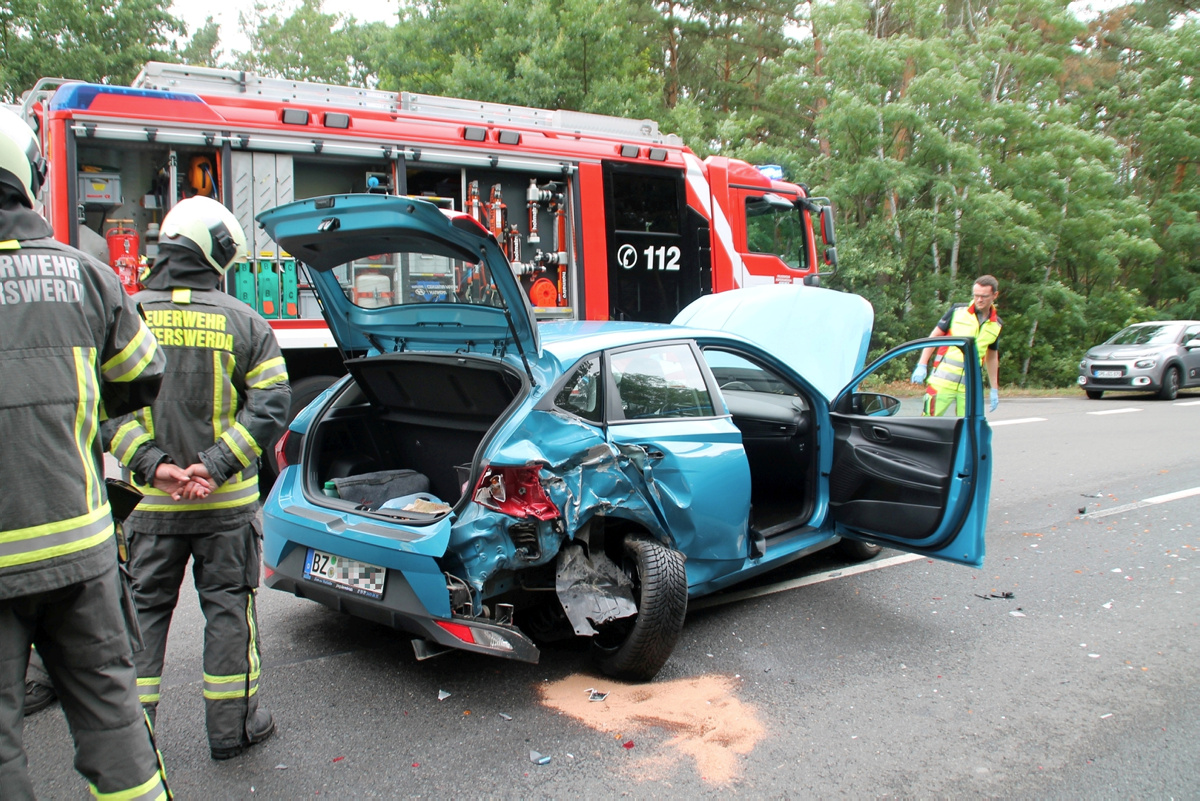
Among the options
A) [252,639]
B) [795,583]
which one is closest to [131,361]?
[252,639]

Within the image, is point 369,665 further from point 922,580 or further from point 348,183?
point 348,183

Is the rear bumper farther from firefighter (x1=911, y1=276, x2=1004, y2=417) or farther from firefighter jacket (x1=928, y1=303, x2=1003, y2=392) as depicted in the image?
firefighter jacket (x1=928, y1=303, x2=1003, y2=392)

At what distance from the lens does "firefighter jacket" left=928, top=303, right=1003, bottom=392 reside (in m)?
6.46

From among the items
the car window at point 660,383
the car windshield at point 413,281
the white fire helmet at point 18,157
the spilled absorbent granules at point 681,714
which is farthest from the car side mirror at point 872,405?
the white fire helmet at point 18,157

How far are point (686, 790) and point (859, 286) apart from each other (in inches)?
689

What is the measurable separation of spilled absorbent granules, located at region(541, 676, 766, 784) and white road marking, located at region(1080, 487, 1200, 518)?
433cm

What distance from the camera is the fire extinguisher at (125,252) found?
6.53 m

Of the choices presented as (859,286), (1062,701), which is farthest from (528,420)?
(859,286)

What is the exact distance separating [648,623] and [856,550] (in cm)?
222

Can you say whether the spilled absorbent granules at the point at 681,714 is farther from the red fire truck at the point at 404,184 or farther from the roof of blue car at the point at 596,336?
the red fire truck at the point at 404,184

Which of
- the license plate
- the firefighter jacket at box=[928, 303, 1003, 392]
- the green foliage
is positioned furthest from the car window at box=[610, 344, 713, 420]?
the green foliage

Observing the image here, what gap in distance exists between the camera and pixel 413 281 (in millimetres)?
4477

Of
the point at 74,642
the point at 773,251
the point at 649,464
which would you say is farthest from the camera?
the point at 773,251

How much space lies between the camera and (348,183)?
7.48 m
